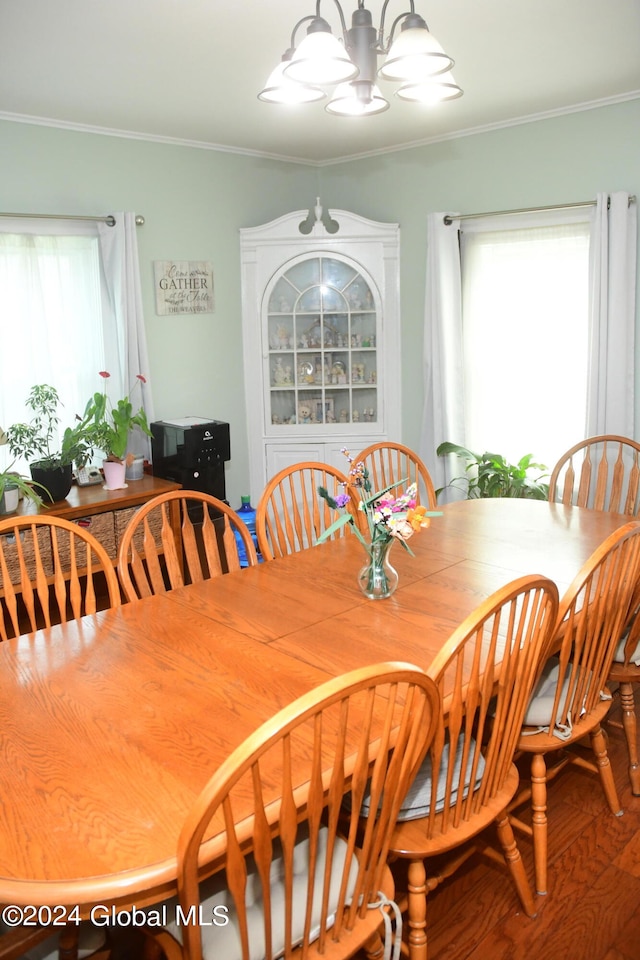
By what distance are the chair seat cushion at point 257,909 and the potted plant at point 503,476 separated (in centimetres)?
273

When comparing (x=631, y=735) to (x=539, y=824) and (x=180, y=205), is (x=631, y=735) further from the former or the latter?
(x=180, y=205)

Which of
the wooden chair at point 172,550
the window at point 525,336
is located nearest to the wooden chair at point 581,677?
the wooden chair at point 172,550

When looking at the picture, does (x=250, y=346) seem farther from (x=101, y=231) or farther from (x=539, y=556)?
(x=539, y=556)

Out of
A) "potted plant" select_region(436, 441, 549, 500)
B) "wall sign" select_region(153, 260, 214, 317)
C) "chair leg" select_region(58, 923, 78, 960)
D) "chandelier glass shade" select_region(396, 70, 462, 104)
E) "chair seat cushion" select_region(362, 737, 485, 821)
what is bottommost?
"chair leg" select_region(58, 923, 78, 960)

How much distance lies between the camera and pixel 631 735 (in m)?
2.38

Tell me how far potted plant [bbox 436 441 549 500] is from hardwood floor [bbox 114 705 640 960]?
1.96 m

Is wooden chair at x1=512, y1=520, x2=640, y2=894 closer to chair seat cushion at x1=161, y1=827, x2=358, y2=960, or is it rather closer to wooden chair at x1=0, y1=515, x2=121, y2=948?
chair seat cushion at x1=161, y1=827, x2=358, y2=960

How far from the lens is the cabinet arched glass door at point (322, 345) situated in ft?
14.7

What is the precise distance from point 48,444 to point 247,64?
6.73 feet

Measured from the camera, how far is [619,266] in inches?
141

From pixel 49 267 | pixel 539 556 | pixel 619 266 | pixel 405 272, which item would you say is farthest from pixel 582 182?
pixel 49 267

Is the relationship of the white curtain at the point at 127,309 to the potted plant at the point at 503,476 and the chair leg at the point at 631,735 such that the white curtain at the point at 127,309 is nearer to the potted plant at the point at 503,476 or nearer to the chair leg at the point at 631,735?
the potted plant at the point at 503,476

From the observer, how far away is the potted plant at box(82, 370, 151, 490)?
3697mm

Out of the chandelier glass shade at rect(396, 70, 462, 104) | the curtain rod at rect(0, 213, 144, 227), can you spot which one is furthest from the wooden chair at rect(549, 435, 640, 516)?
the curtain rod at rect(0, 213, 144, 227)
